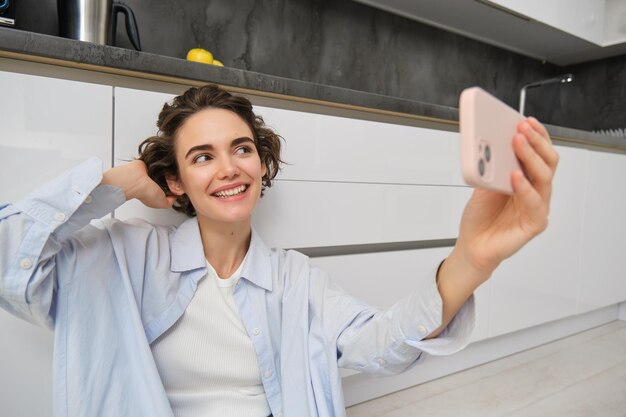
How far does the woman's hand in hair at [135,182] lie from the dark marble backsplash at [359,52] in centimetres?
92

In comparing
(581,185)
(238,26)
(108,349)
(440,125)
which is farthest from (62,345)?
(581,185)

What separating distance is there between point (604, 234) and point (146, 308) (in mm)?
2152

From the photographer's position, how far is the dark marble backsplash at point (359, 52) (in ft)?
5.27

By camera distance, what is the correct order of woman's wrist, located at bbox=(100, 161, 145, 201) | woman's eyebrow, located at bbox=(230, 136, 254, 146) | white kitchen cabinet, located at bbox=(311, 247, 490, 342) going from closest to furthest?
woman's wrist, located at bbox=(100, 161, 145, 201), woman's eyebrow, located at bbox=(230, 136, 254, 146), white kitchen cabinet, located at bbox=(311, 247, 490, 342)

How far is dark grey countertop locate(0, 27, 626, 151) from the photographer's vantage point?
813 mm

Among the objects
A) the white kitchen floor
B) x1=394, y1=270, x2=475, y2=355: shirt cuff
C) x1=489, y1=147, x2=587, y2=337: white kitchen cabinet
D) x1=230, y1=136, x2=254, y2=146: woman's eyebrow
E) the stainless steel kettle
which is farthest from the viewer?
x1=489, y1=147, x2=587, y2=337: white kitchen cabinet

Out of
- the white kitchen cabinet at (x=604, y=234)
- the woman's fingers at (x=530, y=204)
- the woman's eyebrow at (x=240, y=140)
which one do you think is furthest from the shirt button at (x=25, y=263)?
the white kitchen cabinet at (x=604, y=234)

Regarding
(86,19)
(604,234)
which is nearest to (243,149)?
(86,19)

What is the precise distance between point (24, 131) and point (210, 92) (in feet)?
1.17

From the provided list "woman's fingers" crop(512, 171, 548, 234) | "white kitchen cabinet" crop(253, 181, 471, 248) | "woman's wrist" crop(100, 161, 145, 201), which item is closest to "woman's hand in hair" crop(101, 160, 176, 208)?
"woman's wrist" crop(100, 161, 145, 201)

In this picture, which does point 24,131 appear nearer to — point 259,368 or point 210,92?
point 210,92

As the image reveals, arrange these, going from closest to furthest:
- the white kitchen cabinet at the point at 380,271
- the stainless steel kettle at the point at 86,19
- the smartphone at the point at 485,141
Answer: the smartphone at the point at 485,141, the stainless steel kettle at the point at 86,19, the white kitchen cabinet at the point at 380,271

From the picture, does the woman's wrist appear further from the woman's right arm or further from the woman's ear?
the woman's ear

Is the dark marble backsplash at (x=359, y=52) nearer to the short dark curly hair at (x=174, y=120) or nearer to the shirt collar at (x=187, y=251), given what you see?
the short dark curly hair at (x=174, y=120)
